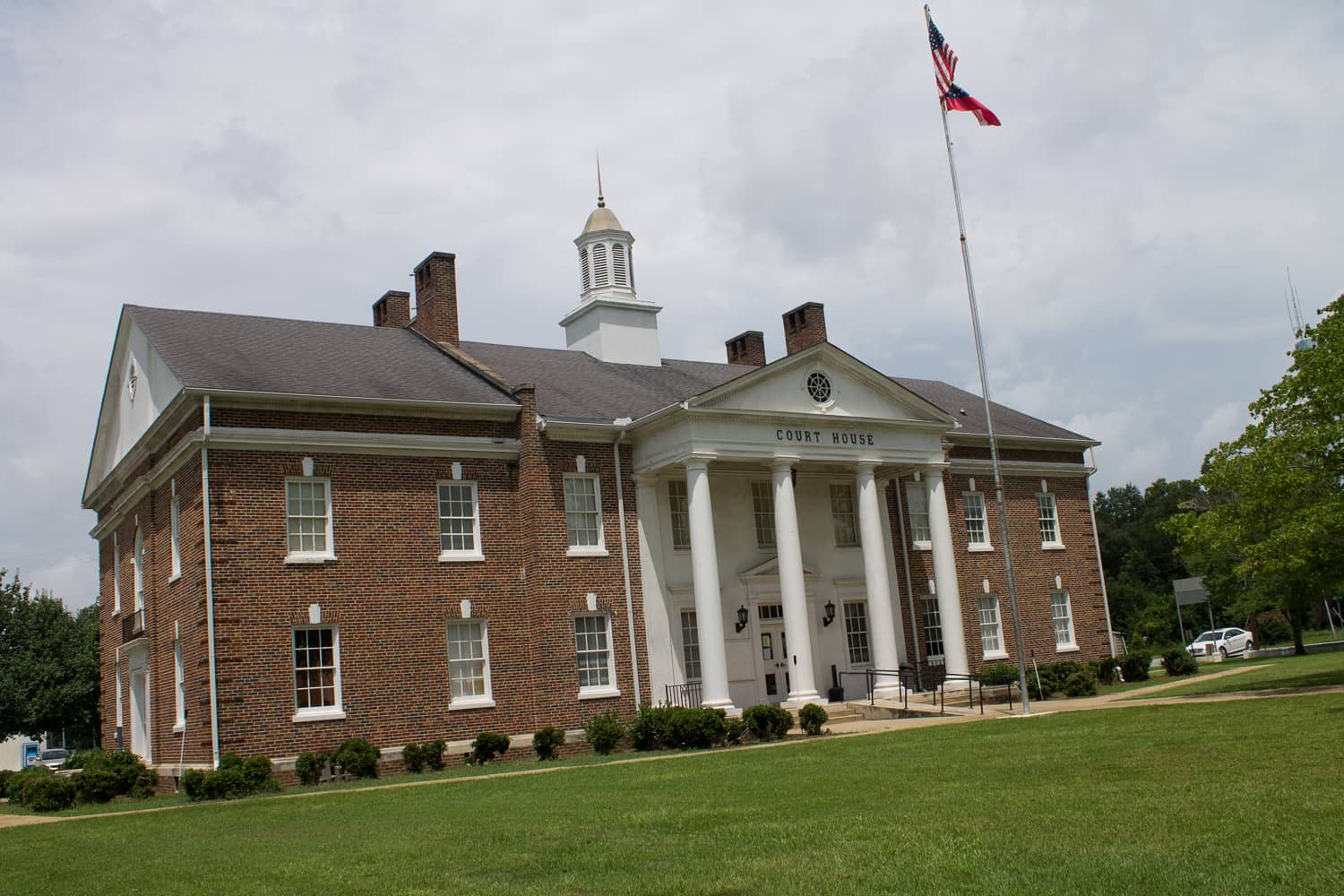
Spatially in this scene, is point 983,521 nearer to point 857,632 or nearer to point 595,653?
point 857,632

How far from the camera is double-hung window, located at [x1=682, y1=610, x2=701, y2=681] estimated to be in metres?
29.6

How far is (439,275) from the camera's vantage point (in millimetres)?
32219

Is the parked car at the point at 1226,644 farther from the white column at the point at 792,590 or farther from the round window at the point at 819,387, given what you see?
the white column at the point at 792,590

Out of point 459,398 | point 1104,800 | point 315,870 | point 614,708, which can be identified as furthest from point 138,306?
point 1104,800

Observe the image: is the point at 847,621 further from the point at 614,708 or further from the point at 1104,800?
the point at 1104,800

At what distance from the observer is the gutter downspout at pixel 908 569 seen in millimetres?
33594

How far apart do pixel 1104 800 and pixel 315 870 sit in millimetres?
7217

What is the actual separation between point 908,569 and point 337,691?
16552mm

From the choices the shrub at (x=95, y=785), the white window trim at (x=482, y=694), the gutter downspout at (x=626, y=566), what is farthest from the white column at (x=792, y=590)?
the shrub at (x=95, y=785)

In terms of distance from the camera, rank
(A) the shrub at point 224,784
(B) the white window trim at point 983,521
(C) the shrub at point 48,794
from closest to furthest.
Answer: (A) the shrub at point 224,784 < (C) the shrub at point 48,794 < (B) the white window trim at point 983,521

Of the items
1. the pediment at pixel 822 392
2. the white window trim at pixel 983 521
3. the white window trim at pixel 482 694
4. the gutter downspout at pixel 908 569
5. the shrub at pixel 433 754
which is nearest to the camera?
the shrub at pixel 433 754

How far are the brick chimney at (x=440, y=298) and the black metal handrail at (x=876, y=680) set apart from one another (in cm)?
1390

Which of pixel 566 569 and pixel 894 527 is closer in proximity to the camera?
pixel 566 569

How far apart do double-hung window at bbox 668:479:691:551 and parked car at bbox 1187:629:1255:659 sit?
31479 millimetres
